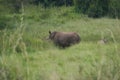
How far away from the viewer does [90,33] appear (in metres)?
17.4

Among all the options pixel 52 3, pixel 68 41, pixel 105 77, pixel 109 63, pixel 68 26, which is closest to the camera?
pixel 105 77

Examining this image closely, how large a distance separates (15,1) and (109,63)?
19.3 metres

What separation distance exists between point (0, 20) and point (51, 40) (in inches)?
163

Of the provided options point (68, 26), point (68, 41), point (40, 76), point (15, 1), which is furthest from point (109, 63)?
point (15, 1)

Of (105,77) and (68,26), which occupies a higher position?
(105,77)

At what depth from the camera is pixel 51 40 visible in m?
13.9

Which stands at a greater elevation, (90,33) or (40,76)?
(40,76)

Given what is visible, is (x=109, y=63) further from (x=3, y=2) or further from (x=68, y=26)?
(x=68, y=26)

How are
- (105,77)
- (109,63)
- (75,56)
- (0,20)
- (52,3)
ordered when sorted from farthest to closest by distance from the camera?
(52,3) → (0,20) → (75,56) → (109,63) → (105,77)

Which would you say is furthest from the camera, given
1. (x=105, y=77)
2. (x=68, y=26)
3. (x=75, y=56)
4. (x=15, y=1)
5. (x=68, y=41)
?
(x=15, y=1)

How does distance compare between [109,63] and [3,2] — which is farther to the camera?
[3,2]

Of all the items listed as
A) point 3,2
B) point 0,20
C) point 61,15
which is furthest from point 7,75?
point 61,15

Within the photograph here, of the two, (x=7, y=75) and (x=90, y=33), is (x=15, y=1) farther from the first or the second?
(x=7, y=75)

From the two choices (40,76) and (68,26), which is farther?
(68,26)
